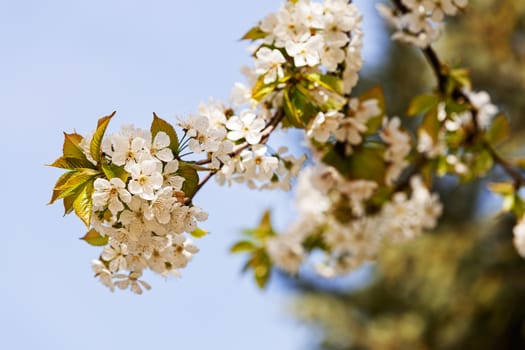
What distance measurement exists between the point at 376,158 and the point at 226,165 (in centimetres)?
50

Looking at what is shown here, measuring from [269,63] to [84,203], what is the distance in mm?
370

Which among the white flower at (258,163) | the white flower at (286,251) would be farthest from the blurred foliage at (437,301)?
the white flower at (258,163)

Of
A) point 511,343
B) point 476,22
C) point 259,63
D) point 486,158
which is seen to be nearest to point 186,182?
point 259,63

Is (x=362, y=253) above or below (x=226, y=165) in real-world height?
above

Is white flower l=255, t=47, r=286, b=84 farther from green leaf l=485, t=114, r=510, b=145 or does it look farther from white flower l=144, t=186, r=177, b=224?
green leaf l=485, t=114, r=510, b=145

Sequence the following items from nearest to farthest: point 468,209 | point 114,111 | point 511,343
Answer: point 114,111 < point 511,343 < point 468,209

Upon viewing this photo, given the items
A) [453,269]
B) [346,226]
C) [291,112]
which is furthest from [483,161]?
[453,269]

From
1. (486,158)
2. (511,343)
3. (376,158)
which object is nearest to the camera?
(376,158)

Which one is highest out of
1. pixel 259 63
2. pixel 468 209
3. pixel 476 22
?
Answer: pixel 476 22

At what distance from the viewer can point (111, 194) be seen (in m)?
0.81

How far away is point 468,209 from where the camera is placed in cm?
788

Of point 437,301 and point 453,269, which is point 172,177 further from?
point 437,301

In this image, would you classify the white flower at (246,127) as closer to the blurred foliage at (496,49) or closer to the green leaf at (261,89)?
the green leaf at (261,89)

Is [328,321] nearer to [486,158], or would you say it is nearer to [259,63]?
[486,158]
